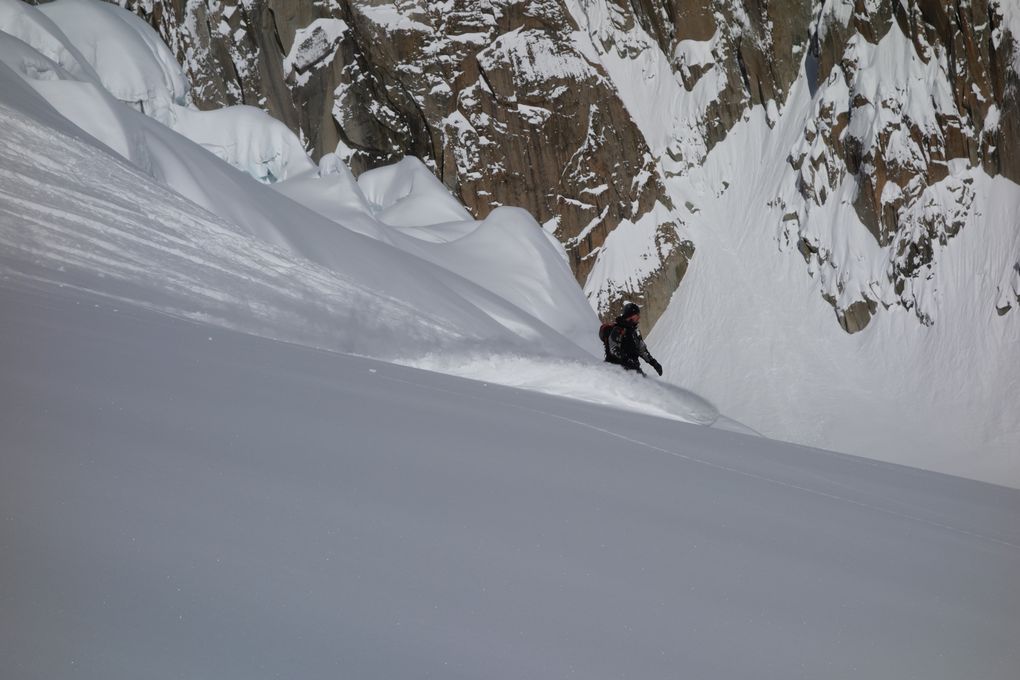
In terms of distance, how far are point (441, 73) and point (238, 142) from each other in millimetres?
27183

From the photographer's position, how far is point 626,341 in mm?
6797

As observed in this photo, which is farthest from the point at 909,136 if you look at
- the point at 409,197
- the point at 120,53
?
the point at 120,53

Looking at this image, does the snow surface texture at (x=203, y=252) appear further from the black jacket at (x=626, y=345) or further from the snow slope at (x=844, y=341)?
the snow slope at (x=844, y=341)

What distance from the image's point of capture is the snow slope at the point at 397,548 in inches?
43.6

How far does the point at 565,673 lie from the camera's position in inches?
45.9

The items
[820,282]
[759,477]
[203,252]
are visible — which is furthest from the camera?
[820,282]

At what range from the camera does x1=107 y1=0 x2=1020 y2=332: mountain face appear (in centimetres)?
4728

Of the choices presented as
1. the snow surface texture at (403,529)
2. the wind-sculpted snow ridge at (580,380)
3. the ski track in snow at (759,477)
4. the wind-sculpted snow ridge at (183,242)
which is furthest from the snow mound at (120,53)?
the ski track in snow at (759,477)

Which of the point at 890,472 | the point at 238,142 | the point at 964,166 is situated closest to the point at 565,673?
the point at 890,472

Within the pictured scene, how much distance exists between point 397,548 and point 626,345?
216 inches

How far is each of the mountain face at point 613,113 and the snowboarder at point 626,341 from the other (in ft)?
138

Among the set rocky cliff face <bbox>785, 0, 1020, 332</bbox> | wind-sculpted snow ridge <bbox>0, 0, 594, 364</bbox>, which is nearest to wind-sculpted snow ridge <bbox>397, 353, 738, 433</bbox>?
wind-sculpted snow ridge <bbox>0, 0, 594, 364</bbox>

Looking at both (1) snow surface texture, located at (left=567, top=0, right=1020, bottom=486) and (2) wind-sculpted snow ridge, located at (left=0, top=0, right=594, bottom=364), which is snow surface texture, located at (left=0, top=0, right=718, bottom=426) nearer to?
(2) wind-sculpted snow ridge, located at (left=0, top=0, right=594, bottom=364)

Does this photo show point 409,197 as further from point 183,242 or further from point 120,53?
point 183,242
